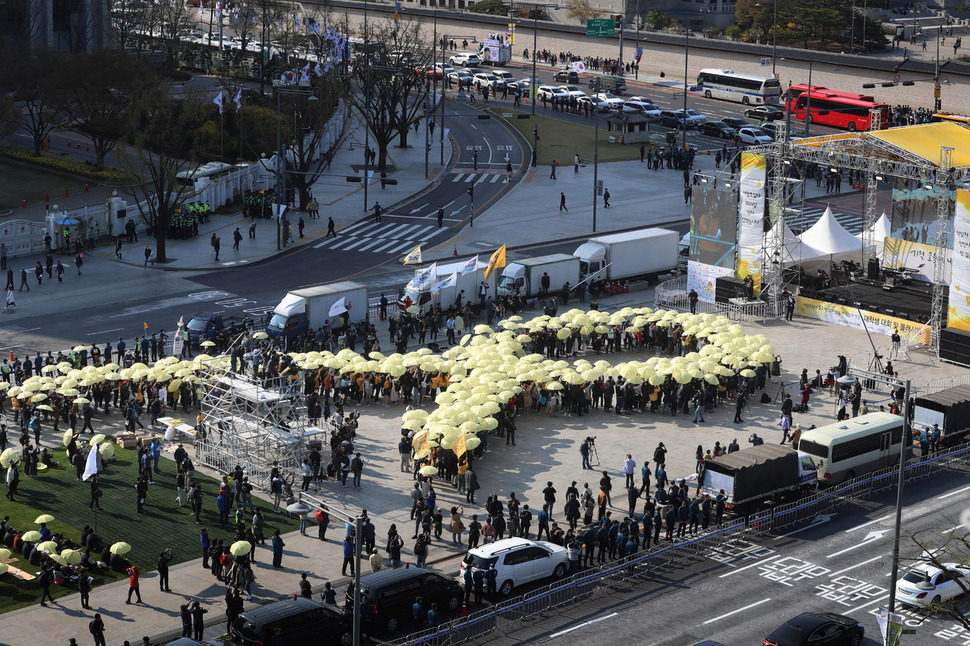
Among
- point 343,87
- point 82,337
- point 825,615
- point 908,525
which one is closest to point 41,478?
point 82,337

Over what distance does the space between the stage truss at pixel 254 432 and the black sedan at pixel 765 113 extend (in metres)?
78.2

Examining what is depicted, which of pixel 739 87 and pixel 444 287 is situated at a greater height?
pixel 739 87

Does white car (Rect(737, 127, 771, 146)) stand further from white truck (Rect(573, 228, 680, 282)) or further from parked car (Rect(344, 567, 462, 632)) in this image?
parked car (Rect(344, 567, 462, 632))

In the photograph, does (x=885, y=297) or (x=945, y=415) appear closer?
(x=945, y=415)

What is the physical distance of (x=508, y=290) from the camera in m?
68.2

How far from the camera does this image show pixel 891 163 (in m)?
63.9

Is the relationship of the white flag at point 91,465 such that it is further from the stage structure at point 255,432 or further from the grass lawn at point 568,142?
the grass lawn at point 568,142

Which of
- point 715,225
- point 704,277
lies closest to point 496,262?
point 704,277

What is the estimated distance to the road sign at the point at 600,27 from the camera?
144m

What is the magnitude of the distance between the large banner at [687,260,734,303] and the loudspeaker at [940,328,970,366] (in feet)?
41.0

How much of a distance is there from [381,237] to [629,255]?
18.0 m

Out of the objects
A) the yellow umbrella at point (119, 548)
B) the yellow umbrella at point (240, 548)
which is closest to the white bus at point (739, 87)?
the yellow umbrella at point (240, 548)

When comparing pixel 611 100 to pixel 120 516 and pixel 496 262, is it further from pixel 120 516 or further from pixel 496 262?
pixel 120 516

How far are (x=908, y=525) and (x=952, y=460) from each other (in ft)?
23.9
